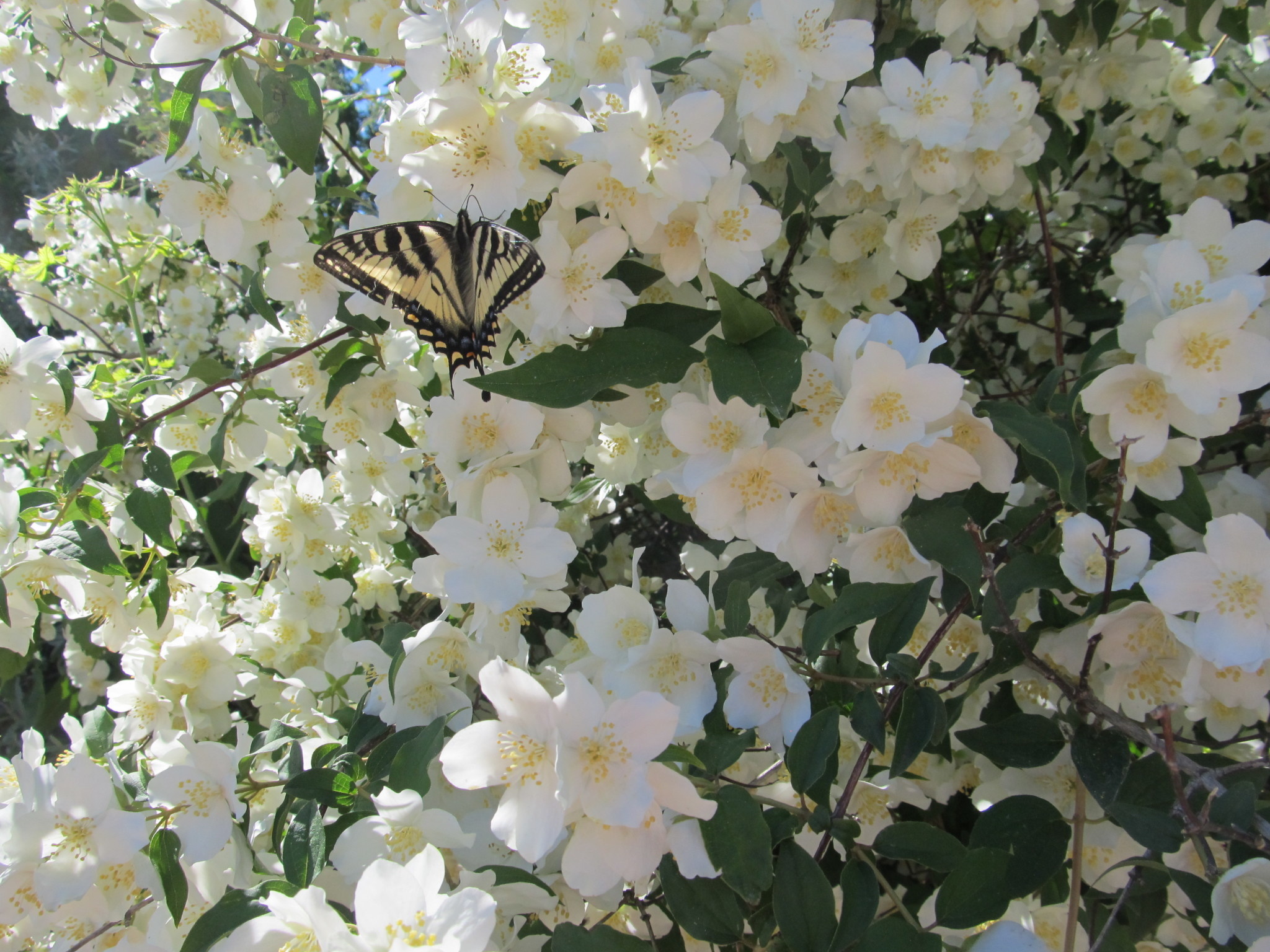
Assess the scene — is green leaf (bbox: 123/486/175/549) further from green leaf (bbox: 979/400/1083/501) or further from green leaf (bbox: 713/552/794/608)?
green leaf (bbox: 979/400/1083/501)

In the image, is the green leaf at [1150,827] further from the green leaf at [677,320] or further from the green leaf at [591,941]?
the green leaf at [677,320]

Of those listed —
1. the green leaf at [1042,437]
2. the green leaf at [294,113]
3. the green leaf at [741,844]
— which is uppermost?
the green leaf at [294,113]

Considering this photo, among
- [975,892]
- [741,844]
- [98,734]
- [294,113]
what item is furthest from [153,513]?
[975,892]

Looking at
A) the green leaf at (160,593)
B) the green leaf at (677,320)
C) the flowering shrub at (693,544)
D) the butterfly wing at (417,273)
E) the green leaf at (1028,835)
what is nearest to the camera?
the flowering shrub at (693,544)

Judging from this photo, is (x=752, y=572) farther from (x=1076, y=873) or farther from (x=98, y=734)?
(x=98, y=734)

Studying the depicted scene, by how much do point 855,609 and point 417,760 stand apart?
0.53m

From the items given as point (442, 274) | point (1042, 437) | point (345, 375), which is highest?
point (442, 274)

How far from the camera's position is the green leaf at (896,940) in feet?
2.56

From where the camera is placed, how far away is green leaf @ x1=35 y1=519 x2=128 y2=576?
1.34m

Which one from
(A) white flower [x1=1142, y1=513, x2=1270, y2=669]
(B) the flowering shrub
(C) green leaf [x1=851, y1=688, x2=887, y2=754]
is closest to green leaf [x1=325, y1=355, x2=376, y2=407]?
(B) the flowering shrub

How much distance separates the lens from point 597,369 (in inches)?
37.6

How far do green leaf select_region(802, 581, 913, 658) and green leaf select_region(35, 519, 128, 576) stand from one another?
3.74 ft

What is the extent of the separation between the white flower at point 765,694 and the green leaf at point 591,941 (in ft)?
0.91

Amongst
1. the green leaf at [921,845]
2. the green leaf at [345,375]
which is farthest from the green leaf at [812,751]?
the green leaf at [345,375]
